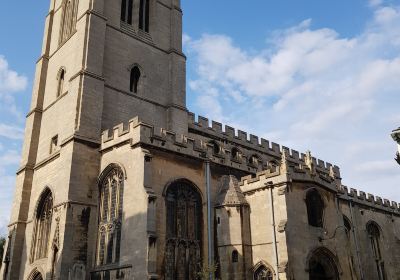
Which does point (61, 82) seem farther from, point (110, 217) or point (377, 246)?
point (377, 246)

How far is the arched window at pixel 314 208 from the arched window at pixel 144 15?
52.3 feet

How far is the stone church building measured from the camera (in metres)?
20.1

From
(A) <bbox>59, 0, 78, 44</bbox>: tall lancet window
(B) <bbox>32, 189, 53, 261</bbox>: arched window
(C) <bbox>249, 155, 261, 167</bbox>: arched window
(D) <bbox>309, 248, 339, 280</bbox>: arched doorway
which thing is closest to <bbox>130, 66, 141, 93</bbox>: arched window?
(A) <bbox>59, 0, 78, 44</bbox>: tall lancet window

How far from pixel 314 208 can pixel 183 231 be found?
21.9 feet

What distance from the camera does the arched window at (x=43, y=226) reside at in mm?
23438

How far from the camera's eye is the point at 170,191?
21.5 meters

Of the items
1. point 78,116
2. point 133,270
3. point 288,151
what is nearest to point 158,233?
point 133,270

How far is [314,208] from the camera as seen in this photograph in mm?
22297

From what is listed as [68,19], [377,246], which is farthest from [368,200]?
[68,19]

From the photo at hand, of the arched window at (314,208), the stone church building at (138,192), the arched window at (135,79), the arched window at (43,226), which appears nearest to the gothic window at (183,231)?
the stone church building at (138,192)

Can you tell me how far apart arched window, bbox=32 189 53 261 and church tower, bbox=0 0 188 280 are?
0.18 ft

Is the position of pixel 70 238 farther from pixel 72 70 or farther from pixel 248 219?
pixel 72 70

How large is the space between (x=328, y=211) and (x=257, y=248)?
4.27 m

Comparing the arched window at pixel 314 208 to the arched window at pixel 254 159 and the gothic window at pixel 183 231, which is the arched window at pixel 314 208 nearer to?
the gothic window at pixel 183 231
